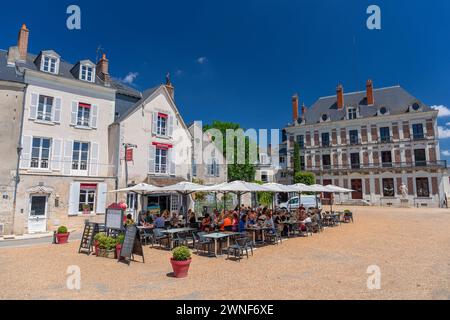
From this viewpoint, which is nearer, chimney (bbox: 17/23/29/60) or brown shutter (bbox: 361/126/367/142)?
chimney (bbox: 17/23/29/60)

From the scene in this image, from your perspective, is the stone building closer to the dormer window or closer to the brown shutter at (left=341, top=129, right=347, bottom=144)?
the brown shutter at (left=341, top=129, right=347, bottom=144)

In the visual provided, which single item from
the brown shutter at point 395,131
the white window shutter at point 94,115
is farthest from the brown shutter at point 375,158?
the white window shutter at point 94,115

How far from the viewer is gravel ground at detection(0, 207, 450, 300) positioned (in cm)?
556

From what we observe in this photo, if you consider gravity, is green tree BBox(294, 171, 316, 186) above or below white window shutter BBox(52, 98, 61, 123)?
below

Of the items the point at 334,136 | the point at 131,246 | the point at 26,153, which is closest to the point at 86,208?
the point at 26,153

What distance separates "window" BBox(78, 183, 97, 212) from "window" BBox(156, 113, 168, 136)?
20.4 feet

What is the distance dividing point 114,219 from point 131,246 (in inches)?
95.4

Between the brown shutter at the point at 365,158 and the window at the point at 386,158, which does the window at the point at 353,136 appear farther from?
the window at the point at 386,158

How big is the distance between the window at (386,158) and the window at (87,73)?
116 ft

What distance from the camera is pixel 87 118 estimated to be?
1798 cm

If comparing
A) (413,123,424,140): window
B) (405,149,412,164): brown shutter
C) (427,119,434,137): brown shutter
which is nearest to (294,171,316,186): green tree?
(405,149,412,164): brown shutter

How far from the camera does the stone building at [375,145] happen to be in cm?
3391

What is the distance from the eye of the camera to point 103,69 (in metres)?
20.0

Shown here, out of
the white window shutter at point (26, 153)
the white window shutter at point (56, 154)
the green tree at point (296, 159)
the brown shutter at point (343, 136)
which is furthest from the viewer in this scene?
the green tree at point (296, 159)
